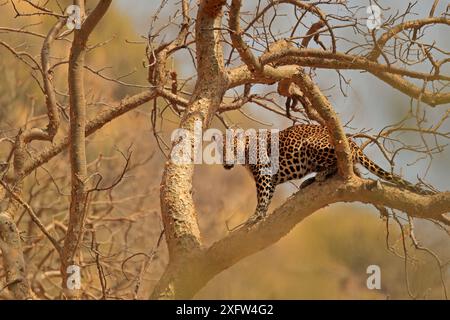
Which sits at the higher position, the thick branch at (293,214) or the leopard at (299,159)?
the leopard at (299,159)

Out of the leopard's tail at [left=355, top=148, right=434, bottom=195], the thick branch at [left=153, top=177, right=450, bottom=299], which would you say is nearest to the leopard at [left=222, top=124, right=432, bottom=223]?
the leopard's tail at [left=355, top=148, right=434, bottom=195]

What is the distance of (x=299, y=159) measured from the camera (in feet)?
20.4

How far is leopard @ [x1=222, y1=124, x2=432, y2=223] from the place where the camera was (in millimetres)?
5840

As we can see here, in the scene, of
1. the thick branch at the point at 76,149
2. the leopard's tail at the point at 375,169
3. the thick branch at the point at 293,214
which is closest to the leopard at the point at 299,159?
the leopard's tail at the point at 375,169

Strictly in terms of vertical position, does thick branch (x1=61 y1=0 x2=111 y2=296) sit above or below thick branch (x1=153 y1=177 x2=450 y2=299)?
above

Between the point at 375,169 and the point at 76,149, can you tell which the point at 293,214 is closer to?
the point at 375,169

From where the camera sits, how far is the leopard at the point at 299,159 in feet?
19.2

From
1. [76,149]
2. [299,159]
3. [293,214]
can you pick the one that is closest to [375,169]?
[299,159]

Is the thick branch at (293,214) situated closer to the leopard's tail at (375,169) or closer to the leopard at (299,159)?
the leopard's tail at (375,169)

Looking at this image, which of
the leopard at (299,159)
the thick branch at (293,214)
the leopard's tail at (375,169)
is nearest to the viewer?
the thick branch at (293,214)

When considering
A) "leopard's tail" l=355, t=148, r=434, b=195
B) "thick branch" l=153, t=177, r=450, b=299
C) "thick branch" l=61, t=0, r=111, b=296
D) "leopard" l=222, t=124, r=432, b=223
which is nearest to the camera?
"thick branch" l=153, t=177, r=450, b=299

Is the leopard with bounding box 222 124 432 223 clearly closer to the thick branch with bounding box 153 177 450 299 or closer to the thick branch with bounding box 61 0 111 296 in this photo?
the thick branch with bounding box 153 177 450 299

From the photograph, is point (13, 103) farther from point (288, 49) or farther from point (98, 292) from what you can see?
point (288, 49)
